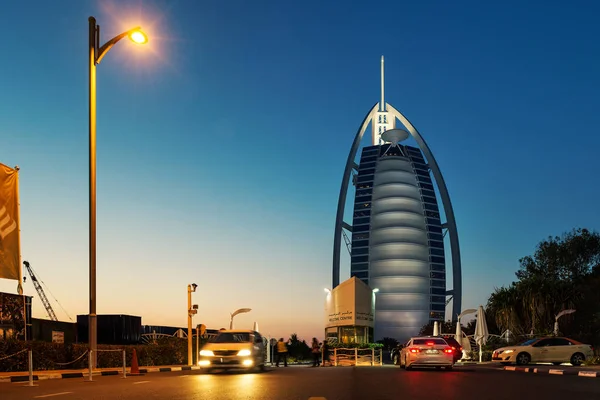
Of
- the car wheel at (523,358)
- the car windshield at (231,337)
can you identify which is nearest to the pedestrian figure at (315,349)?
the car wheel at (523,358)

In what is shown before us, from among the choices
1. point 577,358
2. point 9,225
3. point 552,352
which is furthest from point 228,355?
point 577,358

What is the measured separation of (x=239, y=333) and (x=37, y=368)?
303 inches

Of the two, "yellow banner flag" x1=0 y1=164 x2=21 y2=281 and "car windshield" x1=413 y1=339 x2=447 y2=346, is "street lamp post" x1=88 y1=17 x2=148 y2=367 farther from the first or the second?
"car windshield" x1=413 y1=339 x2=447 y2=346

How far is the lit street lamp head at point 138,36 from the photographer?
2030cm

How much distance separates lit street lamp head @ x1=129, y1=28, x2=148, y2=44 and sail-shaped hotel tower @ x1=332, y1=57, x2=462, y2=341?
140m

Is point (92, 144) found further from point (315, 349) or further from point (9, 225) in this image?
point (315, 349)

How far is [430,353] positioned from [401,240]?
488 ft

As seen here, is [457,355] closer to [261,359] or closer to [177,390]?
[261,359]

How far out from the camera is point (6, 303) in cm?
2909

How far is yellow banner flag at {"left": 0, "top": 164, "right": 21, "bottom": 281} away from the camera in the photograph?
24.1 m

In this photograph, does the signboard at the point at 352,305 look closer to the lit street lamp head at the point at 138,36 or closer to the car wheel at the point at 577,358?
the car wheel at the point at 577,358

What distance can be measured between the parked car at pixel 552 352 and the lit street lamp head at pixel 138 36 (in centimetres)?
2453

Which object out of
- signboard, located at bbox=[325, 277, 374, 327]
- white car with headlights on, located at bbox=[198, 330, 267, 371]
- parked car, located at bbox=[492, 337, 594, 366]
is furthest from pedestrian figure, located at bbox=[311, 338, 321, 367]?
signboard, located at bbox=[325, 277, 374, 327]

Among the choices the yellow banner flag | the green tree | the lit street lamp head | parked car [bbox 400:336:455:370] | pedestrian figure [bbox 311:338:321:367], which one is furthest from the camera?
the green tree
